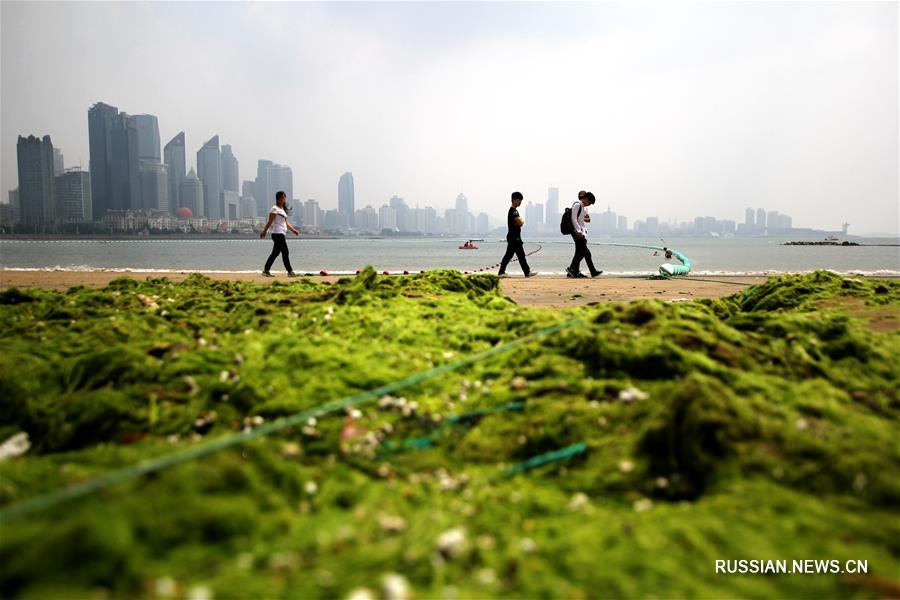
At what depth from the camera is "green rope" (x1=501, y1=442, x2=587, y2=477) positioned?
10.4ft

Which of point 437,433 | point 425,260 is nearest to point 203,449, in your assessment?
point 437,433

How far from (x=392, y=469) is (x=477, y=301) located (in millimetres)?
3927

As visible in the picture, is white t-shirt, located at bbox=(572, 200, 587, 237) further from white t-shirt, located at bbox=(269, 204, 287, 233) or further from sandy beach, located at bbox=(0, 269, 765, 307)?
white t-shirt, located at bbox=(269, 204, 287, 233)

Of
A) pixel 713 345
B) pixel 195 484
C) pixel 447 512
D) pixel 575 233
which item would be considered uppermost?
pixel 575 233

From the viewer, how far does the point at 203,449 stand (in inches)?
110

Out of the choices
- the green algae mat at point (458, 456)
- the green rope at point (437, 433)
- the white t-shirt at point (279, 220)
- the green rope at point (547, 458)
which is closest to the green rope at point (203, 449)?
the green algae mat at point (458, 456)

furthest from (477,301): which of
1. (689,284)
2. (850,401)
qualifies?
(689,284)

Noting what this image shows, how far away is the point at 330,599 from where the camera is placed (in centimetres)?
198

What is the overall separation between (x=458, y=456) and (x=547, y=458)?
0.58 m

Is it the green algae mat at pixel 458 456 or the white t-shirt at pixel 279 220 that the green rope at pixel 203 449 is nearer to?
the green algae mat at pixel 458 456

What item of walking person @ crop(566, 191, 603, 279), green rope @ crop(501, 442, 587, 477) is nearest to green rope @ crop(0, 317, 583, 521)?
green rope @ crop(501, 442, 587, 477)

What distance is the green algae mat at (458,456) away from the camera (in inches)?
83.6

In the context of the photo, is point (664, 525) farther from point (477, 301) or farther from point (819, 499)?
point (477, 301)

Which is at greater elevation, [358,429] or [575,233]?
[575,233]
